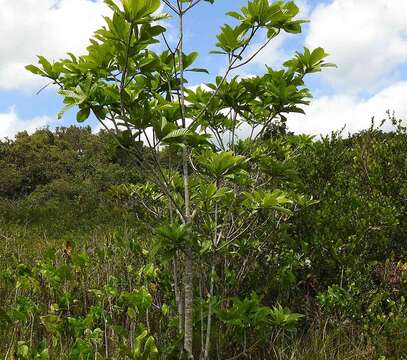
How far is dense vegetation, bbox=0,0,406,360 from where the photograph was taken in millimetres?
2596

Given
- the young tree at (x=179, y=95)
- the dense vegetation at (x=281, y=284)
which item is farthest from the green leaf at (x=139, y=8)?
the dense vegetation at (x=281, y=284)

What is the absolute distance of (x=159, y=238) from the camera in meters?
2.63

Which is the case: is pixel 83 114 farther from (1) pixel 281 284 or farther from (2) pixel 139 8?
(1) pixel 281 284

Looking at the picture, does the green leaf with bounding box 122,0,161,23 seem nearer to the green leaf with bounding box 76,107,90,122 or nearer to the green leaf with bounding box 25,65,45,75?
the green leaf with bounding box 76,107,90,122

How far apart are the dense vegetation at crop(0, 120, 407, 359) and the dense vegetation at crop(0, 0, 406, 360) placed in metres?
0.02

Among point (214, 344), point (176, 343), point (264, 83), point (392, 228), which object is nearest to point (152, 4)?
point (264, 83)

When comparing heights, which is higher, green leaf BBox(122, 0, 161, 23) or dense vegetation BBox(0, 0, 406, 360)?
green leaf BBox(122, 0, 161, 23)

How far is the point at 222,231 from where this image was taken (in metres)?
2.91

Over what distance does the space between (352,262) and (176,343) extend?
6.05 feet

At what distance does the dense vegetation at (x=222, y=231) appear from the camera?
260cm

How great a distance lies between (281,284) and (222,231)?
132cm

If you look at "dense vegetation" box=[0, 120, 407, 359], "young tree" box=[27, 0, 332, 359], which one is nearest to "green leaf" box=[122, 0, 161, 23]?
"young tree" box=[27, 0, 332, 359]

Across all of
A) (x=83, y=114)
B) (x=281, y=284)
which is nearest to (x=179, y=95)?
(x=83, y=114)

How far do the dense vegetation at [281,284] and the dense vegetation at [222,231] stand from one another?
→ 2 centimetres
